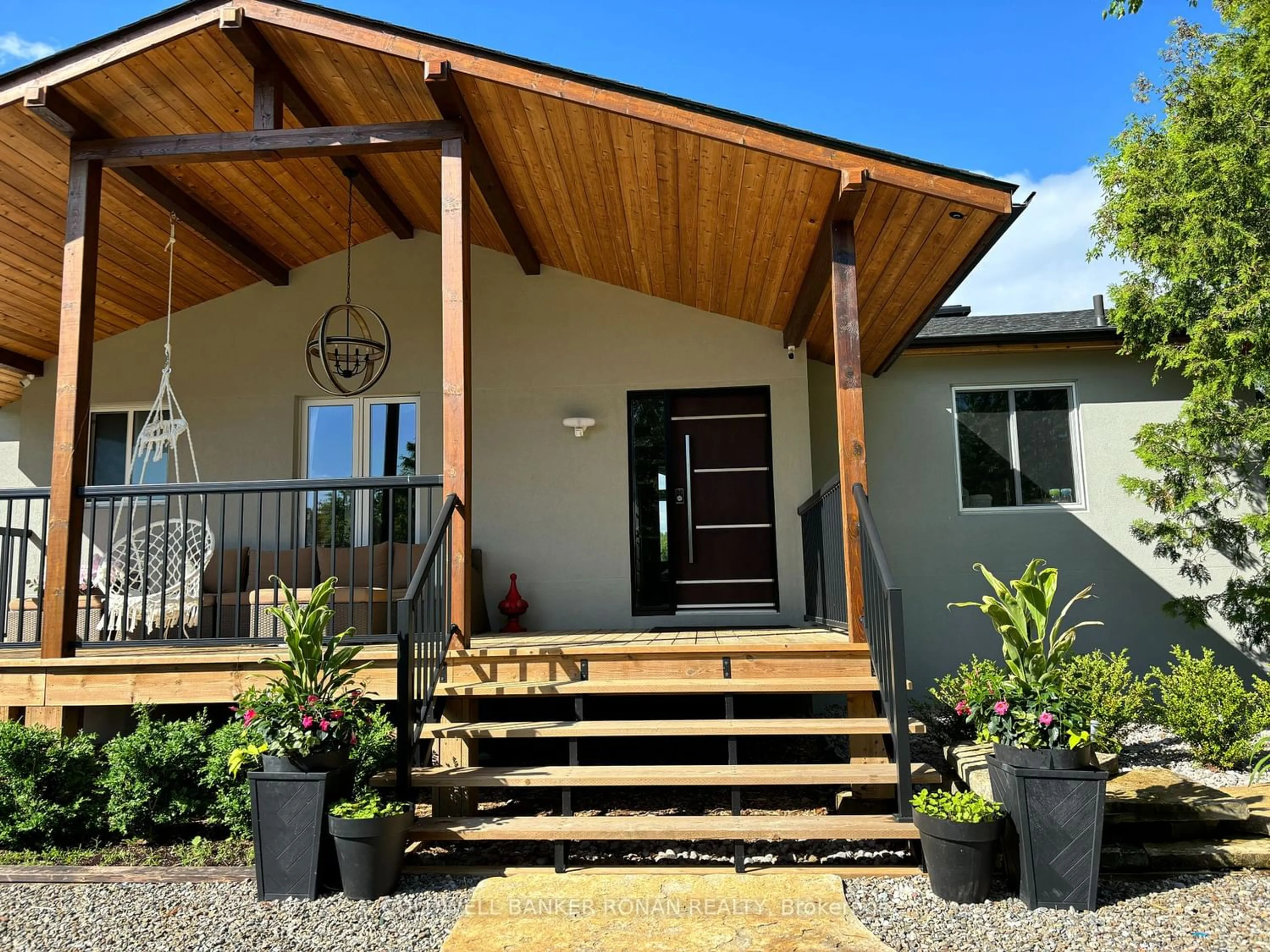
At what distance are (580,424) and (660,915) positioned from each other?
14.1 feet

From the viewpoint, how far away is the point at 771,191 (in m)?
4.96

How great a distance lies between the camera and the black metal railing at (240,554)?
471 cm

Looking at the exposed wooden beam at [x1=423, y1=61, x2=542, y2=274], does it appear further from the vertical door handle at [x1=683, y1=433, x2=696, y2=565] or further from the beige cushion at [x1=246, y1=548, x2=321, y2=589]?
the beige cushion at [x1=246, y1=548, x2=321, y2=589]

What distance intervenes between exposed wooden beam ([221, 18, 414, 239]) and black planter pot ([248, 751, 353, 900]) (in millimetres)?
3383

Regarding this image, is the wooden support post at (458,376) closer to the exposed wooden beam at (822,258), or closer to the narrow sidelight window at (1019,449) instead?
the exposed wooden beam at (822,258)

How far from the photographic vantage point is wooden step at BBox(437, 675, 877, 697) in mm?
4141

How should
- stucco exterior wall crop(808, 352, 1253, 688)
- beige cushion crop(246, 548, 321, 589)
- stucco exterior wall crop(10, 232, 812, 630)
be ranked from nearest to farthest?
beige cushion crop(246, 548, 321, 589), stucco exterior wall crop(10, 232, 812, 630), stucco exterior wall crop(808, 352, 1253, 688)

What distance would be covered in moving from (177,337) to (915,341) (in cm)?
586

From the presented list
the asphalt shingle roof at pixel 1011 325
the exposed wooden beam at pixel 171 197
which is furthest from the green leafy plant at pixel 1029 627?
the exposed wooden beam at pixel 171 197

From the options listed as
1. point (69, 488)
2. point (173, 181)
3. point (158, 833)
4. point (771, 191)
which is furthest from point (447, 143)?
point (158, 833)

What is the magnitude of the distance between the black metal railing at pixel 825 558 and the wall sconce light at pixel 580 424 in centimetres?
170

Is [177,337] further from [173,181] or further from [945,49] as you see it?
[945,49]

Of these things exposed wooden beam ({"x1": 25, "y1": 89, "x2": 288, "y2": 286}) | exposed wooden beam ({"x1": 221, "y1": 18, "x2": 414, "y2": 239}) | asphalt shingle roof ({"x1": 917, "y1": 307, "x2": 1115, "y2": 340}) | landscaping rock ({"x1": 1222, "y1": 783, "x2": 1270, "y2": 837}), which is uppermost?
exposed wooden beam ({"x1": 221, "y1": 18, "x2": 414, "y2": 239})

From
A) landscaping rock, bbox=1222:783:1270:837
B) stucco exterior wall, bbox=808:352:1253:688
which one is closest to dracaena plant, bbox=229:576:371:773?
landscaping rock, bbox=1222:783:1270:837
